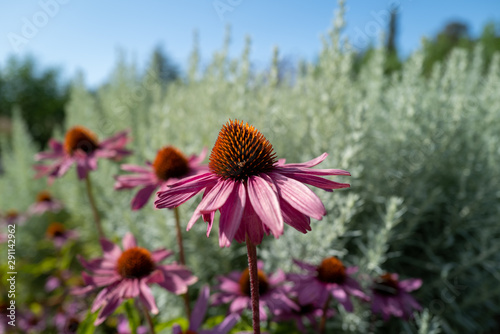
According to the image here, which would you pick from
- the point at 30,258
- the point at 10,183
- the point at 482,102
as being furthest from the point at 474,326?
the point at 10,183

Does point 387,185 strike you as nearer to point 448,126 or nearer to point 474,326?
point 448,126

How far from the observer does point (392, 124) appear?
1992mm

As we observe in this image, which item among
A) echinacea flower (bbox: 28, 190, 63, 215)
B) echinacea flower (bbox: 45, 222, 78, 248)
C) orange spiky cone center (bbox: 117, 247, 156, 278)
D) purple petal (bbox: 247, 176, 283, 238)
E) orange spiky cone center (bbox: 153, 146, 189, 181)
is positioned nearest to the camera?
purple petal (bbox: 247, 176, 283, 238)

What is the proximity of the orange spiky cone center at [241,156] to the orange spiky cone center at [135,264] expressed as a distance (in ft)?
1.66

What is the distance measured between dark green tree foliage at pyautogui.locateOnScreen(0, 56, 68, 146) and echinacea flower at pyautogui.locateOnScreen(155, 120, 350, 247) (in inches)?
488

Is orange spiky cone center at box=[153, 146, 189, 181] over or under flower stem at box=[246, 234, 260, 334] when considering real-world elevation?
over

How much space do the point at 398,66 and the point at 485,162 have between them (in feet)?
22.6

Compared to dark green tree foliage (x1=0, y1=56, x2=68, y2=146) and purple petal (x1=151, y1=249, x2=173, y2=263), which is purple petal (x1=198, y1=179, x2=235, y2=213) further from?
dark green tree foliage (x1=0, y1=56, x2=68, y2=146)

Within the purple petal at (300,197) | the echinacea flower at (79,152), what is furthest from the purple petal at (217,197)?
the echinacea flower at (79,152)

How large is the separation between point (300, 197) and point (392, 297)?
2.83ft

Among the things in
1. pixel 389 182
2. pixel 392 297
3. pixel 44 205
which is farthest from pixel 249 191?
pixel 44 205

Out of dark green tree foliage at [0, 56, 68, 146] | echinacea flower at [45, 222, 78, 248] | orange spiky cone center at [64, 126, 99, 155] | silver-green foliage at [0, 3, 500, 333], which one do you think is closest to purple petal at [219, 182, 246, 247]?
silver-green foliage at [0, 3, 500, 333]

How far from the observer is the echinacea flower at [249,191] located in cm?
66

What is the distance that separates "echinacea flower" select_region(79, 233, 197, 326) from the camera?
39.7 inches
